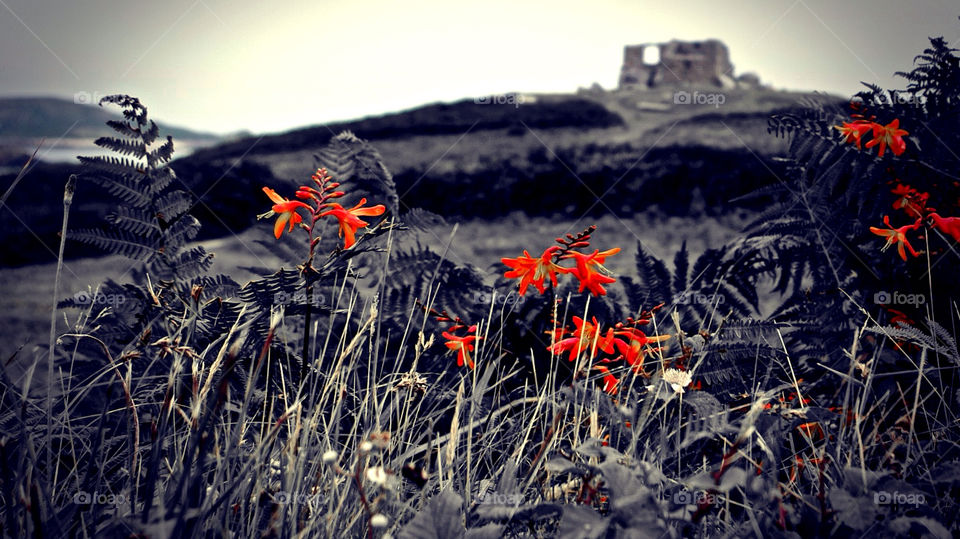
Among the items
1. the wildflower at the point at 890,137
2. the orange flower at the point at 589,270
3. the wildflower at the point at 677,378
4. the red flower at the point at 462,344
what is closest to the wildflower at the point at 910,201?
the wildflower at the point at 890,137

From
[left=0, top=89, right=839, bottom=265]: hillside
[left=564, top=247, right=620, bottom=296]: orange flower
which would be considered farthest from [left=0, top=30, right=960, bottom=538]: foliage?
[left=0, top=89, right=839, bottom=265]: hillside

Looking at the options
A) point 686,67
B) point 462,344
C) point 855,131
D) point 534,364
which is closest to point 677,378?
point 534,364

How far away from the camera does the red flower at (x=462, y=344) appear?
5.24ft

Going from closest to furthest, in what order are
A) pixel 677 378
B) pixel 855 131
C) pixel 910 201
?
pixel 677 378
pixel 910 201
pixel 855 131

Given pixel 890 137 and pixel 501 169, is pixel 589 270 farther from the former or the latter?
pixel 501 169

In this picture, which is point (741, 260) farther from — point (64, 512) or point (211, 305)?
point (64, 512)

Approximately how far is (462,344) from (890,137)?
4.44 feet

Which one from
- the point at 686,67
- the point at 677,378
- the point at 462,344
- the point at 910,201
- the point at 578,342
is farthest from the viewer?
the point at 686,67

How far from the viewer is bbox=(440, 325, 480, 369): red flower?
62.9 inches

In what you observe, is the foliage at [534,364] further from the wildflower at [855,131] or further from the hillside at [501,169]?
the hillside at [501,169]

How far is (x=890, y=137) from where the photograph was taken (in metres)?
1.82

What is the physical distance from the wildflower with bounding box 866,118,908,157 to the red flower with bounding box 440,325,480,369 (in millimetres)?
1268

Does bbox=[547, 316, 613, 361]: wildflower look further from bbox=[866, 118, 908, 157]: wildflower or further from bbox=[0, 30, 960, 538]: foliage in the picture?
bbox=[866, 118, 908, 157]: wildflower

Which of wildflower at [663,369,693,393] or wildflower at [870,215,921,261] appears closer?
wildflower at [663,369,693,393]
